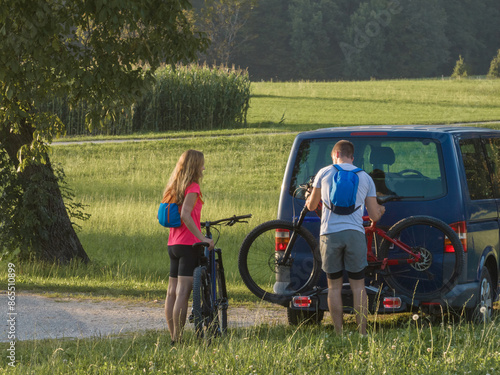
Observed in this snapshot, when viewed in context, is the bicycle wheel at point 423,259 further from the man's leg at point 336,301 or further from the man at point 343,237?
the man's leg at point 336,301

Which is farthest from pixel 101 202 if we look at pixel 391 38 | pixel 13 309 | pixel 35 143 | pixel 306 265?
pixel 391 38

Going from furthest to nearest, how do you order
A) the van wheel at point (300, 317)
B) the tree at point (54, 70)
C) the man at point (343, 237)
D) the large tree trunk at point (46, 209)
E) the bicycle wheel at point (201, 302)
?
the large tree trunk at point (46, 209) → the tree at point (54, 70) → the van wheel at point (300, 317) → the man at point (343, 237) → the bicycle wheel at point (201, 302)

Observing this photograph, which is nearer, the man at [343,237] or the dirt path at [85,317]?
the man at [343,237]

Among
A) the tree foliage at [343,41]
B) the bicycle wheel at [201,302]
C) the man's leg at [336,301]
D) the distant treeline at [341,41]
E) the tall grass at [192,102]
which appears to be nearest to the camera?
the bicycle wheel at [201,302]

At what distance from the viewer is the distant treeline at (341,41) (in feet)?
287

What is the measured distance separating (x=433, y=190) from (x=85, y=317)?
152 inches

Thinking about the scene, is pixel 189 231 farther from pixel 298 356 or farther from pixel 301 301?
pixel 298 356

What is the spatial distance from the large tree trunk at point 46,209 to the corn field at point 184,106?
25.1 m

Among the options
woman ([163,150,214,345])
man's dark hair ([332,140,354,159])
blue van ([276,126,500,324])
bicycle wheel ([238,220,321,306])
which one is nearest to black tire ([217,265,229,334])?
woman ([163,150,214,345])

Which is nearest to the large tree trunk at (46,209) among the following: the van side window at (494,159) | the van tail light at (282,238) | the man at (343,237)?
the van tail light at (282,238)

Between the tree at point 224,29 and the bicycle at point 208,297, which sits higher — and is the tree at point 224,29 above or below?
above

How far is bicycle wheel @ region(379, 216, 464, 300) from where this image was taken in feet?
23.5

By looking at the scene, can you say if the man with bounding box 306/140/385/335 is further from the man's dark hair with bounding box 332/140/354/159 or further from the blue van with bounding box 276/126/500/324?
the blue van with bounding box 276/126/500/324

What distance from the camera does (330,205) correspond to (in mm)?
6953
